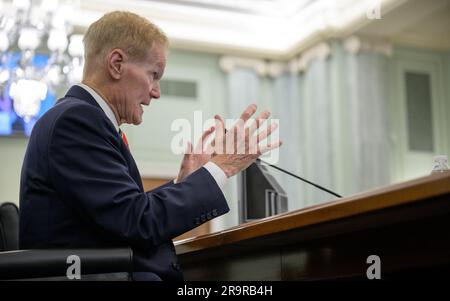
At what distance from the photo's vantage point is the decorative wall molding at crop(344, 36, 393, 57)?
7.73 m

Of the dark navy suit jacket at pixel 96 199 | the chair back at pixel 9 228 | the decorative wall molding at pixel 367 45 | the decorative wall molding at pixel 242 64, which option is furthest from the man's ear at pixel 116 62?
the decorative wall molding at pixel 242 64

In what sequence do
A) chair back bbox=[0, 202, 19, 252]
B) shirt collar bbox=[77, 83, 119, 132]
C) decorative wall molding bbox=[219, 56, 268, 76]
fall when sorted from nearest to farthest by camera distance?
shirt collar bbox=[77, 83, 119, 132] < chair back bbox=[0, 202, 19, 252] < decorative wall molding bbox=[219, 56, 268, 76]

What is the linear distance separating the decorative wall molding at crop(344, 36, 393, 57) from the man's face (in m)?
6.18

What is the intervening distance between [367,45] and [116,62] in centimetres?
643

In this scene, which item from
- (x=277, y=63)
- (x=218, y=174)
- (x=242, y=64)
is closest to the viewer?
(x=218, y=174)

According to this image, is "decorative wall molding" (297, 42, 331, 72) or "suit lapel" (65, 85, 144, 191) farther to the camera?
"decorative wall molding" (297, 42, 331, 72)

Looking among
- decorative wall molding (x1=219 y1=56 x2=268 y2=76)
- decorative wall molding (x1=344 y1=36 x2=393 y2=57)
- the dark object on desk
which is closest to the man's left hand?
the dark object on desk

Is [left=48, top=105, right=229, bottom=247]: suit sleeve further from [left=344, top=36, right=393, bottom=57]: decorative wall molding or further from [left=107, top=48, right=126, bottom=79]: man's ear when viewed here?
[left=344, top=36, right=393, bottom=57]: decorative wall molding

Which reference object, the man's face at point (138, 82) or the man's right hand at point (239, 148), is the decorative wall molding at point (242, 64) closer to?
the man's face at point (138, 82)

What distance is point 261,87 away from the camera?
853 cm

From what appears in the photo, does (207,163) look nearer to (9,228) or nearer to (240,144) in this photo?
(240,144)

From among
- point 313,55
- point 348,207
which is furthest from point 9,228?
point 313,55

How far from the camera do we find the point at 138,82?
1797 millimetres

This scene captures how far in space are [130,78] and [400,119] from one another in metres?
6.75
